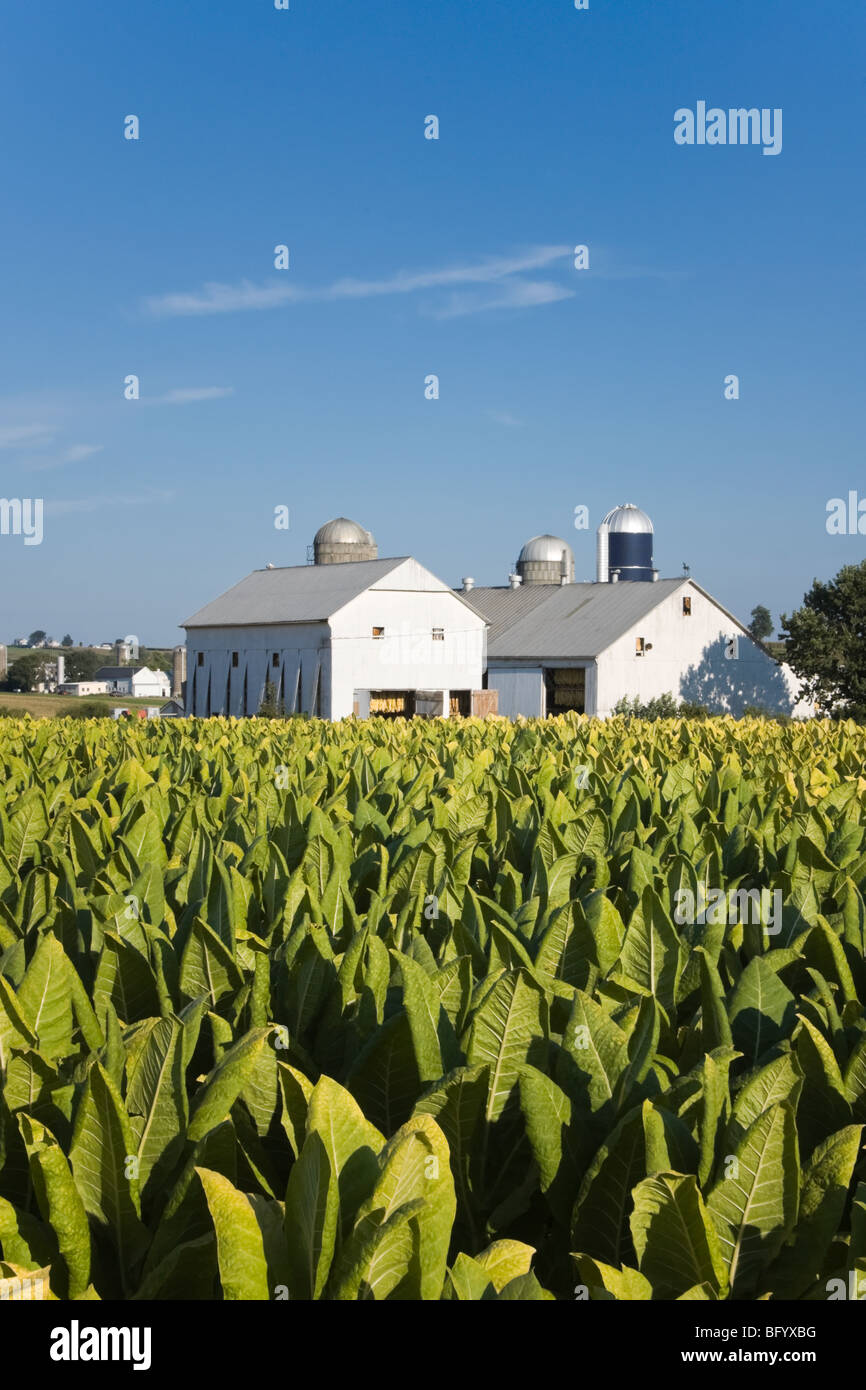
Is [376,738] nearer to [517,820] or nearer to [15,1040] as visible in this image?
[517,820]

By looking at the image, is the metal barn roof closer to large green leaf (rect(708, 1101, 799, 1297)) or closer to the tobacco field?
the tobacco field

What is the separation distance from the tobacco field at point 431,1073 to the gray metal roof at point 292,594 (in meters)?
44.6

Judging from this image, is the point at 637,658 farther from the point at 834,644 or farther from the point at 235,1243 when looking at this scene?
the point at 235,1243

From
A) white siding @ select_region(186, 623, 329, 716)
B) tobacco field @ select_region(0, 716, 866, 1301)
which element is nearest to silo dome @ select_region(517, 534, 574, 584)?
white siding @ select_region(186, 623, 329, 716)

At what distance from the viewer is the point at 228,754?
27.7ft

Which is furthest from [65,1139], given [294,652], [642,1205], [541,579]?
[541,579]

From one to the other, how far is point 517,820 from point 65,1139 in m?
2.88

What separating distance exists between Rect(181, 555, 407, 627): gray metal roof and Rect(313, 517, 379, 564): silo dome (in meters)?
5.35

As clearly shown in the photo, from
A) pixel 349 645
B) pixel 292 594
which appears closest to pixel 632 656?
pixel 349 645

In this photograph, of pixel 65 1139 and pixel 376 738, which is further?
pixel 376 738

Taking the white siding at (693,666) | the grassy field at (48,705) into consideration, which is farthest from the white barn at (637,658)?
the grassy field at (48,705)

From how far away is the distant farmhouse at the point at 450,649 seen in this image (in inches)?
1905

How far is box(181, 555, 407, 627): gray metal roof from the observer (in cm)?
4944
